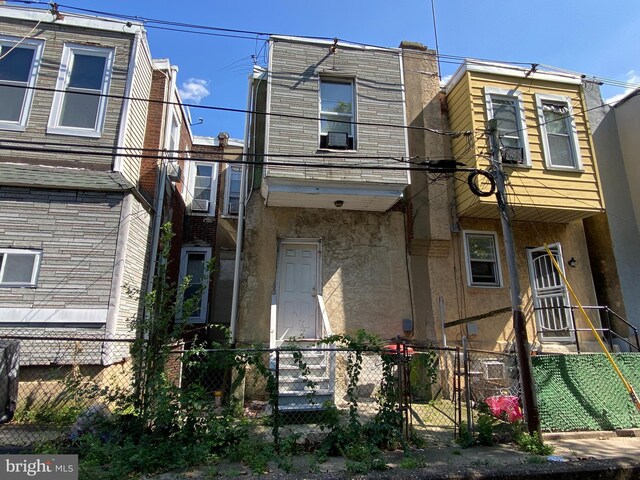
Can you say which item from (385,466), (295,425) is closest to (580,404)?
(385,466)

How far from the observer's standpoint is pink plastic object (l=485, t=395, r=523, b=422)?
6.13m

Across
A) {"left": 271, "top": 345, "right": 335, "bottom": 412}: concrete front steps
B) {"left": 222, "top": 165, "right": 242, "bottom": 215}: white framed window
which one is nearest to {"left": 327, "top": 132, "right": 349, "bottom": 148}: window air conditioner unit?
{"left": 271, "top": 345, "right": 335, "bottom": 412}: concrete front steps

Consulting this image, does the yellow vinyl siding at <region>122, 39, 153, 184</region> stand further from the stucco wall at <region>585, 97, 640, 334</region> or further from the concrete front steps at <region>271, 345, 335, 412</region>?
the stucco wall at <region>585, 97, 640, 334</region>

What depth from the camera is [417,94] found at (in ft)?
33.7

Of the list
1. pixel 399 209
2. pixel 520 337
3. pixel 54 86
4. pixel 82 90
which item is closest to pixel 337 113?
pixel 399 209

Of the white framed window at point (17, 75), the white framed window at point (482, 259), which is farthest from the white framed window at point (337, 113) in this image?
the white framed window at point (17, 75)

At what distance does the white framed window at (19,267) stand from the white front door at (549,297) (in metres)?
10.4

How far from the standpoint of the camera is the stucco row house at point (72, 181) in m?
6.92

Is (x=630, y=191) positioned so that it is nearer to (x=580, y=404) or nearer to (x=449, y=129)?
(x=449, y=129)

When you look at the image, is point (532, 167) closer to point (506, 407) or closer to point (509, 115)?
point (509, 115)

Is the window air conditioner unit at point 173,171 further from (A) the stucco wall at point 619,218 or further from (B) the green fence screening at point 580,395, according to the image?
(A) the stucco wall at point 619,218

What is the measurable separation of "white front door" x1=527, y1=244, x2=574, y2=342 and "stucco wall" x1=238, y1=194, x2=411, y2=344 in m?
3.23

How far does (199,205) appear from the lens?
13312mm

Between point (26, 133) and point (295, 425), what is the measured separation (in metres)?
7.34
